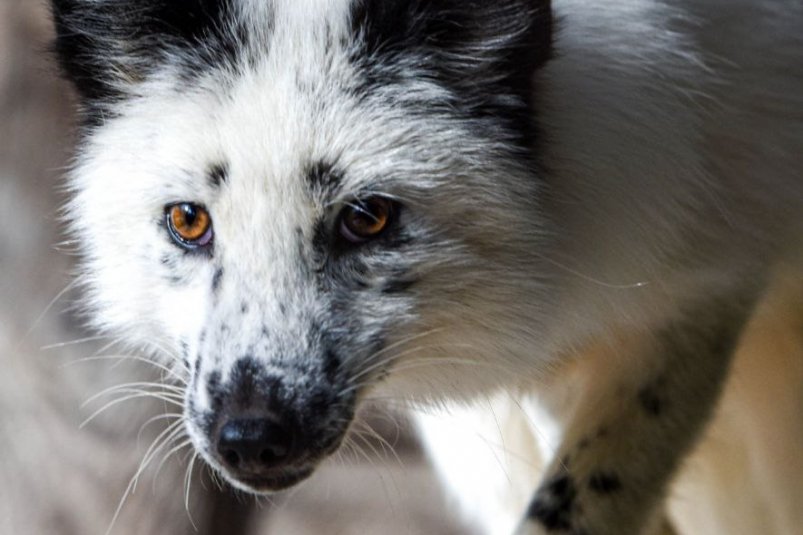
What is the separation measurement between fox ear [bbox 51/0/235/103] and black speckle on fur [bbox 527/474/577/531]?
2.77ft

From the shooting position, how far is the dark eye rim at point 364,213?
1.64 meters

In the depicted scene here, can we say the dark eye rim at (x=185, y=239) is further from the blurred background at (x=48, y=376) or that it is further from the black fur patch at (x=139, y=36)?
the blurred background at (x=48, y=376)

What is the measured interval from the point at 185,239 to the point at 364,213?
10.2 inches

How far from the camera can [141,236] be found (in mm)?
1793

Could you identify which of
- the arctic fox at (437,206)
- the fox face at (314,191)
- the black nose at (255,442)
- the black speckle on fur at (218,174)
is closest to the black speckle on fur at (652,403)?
the arctic fox at (437,206)

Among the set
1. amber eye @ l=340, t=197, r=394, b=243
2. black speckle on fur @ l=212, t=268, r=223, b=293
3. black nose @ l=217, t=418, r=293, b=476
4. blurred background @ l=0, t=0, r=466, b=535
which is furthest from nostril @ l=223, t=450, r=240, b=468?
blurred background @ l=0, t=0, r=466, b=535

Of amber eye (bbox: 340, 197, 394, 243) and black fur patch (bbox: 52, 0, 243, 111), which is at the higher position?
black fur patch (bbox: 52, 0, 243, 111)

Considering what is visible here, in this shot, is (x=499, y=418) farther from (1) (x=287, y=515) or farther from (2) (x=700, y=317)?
(1) (x=287, y=515)

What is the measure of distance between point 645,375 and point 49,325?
1.35m

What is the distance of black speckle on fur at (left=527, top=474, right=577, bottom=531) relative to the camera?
6.43 ft

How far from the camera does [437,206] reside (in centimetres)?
167

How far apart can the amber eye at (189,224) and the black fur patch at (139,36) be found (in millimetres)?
191

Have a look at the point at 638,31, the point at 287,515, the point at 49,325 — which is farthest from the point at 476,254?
the point at 287,515

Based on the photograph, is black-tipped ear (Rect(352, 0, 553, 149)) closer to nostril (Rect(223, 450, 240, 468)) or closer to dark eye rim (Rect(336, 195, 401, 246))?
dark eye rim (Rect(336, 195, 401, 246))
